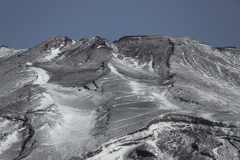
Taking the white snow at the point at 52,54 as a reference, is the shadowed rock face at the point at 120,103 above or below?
above

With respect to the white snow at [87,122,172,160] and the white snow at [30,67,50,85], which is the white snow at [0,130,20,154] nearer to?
the white snow at [87,122,172,160]

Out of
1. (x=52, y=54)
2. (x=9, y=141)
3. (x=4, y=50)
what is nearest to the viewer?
(x=9, y=141)

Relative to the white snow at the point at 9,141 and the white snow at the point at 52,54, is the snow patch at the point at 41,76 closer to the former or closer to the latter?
the white snow at the point at 52,54

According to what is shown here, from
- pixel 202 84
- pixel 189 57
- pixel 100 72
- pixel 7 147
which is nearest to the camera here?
pixel 7 147

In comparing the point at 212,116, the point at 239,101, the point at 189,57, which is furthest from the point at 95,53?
the point at 212,116

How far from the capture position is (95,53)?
21781mm

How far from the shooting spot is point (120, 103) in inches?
518

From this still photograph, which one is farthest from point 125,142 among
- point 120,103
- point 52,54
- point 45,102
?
point 52,54

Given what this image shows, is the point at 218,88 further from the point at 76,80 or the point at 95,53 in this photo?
the point at 95,53

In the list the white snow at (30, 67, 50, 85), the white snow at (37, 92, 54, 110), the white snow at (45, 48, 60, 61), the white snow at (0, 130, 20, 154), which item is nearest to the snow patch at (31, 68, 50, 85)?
the white snow at (30, 67, 50, 85)

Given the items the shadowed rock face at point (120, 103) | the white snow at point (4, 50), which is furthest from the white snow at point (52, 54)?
the white snow at point (4, 50)

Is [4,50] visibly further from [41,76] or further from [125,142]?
[125,142]

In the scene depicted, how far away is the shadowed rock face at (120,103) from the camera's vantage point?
9875mm

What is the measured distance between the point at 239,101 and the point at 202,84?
2.33m
